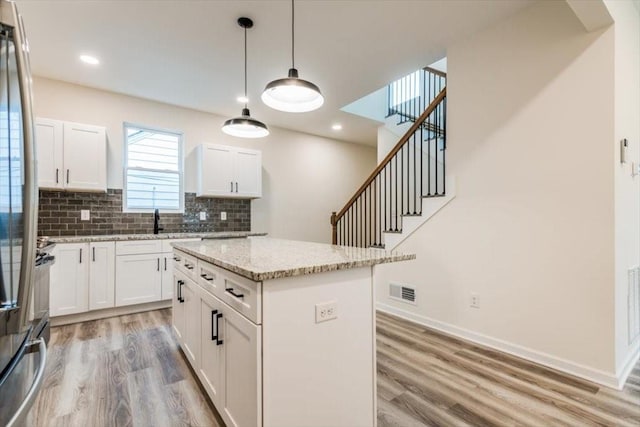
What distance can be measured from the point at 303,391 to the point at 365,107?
4.64m

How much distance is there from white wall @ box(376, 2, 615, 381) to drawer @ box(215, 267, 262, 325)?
7.48 feet

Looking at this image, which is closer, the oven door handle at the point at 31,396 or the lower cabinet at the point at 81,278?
the oven door handle at the point at 31,396

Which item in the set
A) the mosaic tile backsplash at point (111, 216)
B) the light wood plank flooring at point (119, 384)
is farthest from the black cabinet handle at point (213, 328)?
the mosaic tile backsplash at point (111, 216)

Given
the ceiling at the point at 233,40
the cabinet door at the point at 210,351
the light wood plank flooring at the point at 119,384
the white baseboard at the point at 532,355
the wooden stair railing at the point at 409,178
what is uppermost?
the ceiling at the point at 233,40

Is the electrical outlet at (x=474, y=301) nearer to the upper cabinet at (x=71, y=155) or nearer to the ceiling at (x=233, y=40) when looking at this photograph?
the ceiling at (x=233, y=40)

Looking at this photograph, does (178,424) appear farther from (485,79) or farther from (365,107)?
(365,107)

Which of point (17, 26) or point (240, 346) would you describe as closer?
point (17, 26)

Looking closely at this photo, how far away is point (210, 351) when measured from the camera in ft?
6.10

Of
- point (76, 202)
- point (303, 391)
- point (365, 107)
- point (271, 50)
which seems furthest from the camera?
point (365, 107)

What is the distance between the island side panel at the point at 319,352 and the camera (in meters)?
1.30

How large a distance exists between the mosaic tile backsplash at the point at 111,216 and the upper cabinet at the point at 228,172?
0.35 m

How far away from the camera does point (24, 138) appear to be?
0.79m

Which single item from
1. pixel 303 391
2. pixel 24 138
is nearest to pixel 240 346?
pixel 303 391

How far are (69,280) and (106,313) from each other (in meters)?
0.60
